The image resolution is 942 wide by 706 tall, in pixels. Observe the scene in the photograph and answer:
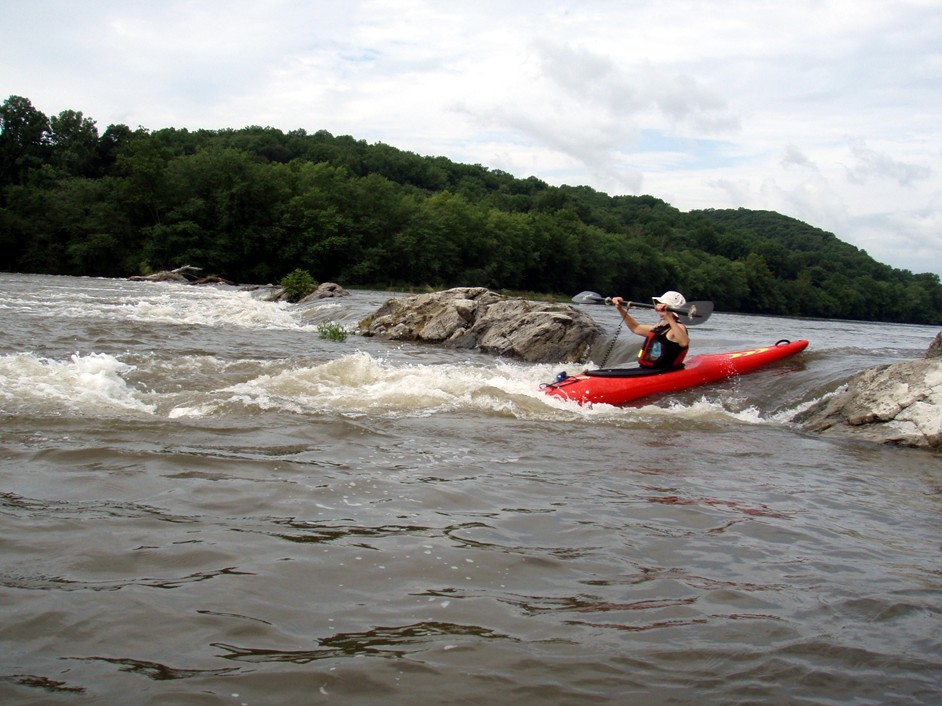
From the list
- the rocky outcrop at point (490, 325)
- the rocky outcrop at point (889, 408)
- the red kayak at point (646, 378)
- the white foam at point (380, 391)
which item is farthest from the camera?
the rocky outcrop at point (490, 325)

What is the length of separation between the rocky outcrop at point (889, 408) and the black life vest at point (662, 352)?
1636 mm

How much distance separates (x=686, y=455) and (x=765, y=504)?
140 cm

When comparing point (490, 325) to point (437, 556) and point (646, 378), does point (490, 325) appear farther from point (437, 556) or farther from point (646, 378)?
point (437, 556)

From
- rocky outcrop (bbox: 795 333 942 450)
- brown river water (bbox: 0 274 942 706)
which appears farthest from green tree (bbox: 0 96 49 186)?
rocky outcrop (bbox: 795 333 942 450)

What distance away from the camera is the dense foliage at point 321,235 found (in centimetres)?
4450

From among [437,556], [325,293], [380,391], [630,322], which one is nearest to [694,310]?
[630,322]

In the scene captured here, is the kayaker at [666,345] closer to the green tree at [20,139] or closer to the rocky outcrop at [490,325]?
the rocky outcrop at [490,325]

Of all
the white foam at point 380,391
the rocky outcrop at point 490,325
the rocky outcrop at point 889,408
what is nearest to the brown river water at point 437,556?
the white foam at point 380,391

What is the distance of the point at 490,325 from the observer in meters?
14.8

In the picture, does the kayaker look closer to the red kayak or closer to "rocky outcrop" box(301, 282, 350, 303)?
the red kayak

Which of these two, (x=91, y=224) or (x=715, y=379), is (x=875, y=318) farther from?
(x=715, y=379)

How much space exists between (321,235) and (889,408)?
4549 centimetres

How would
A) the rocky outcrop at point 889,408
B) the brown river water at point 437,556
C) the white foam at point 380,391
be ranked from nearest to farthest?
1. the brown river water at point 437,556
2. the rocky outcrop at point 889,408
3. the white foam at point 380,391

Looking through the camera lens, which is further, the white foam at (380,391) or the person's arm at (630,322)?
the person's arm at (630,322)
